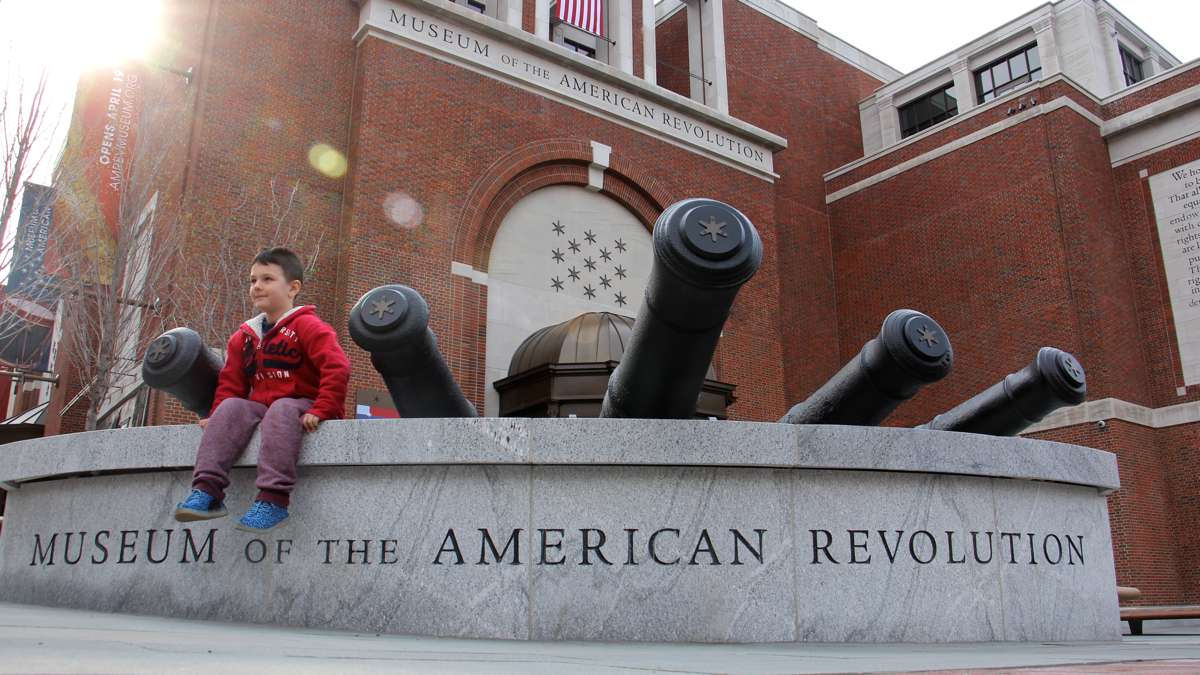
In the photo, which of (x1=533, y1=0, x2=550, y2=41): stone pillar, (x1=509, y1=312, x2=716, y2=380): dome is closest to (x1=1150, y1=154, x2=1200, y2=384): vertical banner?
(x1=509, y1=312, x2=716, y2=380): dome

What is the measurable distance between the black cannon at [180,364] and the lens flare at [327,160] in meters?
11.2

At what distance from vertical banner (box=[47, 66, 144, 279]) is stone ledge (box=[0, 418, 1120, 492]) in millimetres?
11210

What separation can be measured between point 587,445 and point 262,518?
4.78 feet

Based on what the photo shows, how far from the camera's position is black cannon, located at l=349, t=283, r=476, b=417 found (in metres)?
5.01

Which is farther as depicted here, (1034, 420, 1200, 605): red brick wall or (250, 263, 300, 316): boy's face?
(1034, 420, 1200, 605): red brick wall

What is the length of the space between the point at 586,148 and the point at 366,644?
52.2ft

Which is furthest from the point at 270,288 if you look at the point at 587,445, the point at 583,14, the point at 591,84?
the point at 583,14

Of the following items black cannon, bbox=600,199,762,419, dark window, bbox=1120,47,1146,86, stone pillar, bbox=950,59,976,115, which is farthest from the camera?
dark window, bbox=1120,47,1146,86

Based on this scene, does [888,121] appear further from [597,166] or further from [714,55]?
[597,166]

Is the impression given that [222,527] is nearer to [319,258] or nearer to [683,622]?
[683,622]

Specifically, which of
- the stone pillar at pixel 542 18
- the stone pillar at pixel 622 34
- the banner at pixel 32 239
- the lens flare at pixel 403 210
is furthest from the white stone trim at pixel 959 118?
the banner at pixel 32 239

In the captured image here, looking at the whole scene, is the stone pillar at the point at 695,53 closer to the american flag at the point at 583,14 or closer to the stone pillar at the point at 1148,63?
the american flag at the point at 583,14

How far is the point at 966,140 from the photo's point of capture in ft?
74.2

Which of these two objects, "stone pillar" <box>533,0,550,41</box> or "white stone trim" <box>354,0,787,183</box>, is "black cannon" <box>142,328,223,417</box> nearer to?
"white stone trim" <box>354,0,787,183</box>
